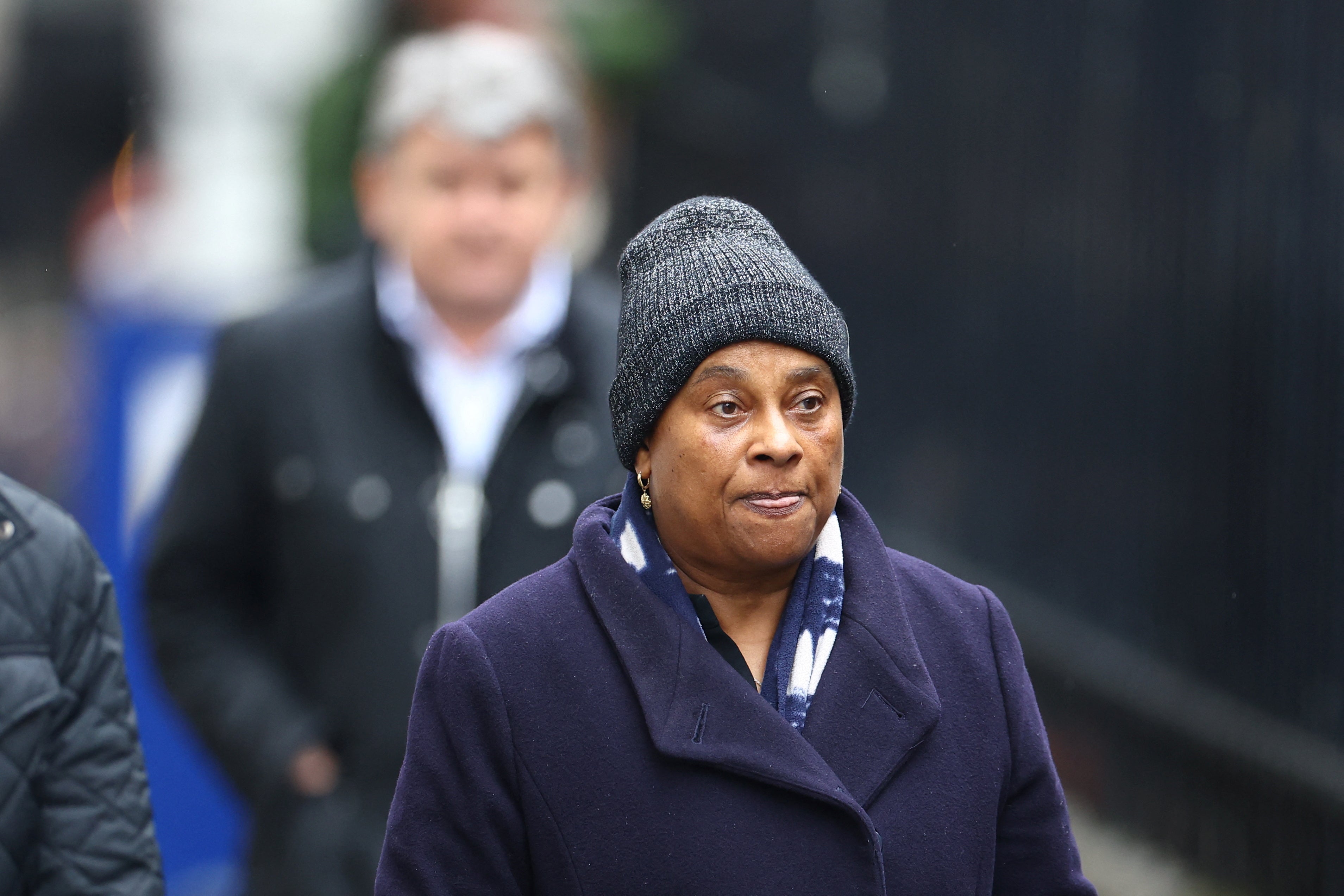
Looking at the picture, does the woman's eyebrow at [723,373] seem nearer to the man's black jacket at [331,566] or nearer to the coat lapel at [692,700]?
the coat lapel at [692,700]

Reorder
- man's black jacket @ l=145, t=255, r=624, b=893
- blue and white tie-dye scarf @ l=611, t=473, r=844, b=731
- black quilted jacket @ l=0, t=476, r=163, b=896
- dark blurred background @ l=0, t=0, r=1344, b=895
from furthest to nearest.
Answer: dark blurred background @ l=0, t=0, r=1344, b=895, man's black jacket @ l=145, t=255, r=624, b=893, black quilted jacket @ l=0, t=476, r=163, b=896, blue and white tie-dye scarf @ l=611, t=473, r=844, b=731

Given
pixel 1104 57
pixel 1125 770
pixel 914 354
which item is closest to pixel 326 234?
pixel 914 354

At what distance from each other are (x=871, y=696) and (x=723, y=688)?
22 centimetres

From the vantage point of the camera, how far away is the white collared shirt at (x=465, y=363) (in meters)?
3.76

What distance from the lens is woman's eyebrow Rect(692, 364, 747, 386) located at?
7.13ft

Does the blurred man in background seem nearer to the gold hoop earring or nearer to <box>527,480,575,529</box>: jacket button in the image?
<box>527,480,575,529</box>: jacket button

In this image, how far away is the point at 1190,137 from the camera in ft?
14.7

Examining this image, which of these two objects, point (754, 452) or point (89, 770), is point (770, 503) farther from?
point (89, 770)

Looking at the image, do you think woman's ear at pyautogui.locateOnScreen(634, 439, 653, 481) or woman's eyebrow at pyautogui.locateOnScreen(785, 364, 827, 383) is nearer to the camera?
woman's eyebrow at pyautogui.locateOnScreen(785, 364, 827, 383)

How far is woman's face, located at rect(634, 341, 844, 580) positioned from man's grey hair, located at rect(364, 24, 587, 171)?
184cm

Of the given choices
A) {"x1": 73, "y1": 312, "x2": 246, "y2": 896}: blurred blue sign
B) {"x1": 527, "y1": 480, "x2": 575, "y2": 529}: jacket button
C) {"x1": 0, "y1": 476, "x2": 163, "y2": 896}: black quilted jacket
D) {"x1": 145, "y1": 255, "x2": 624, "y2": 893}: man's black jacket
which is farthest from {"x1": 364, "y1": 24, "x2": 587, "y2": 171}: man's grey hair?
{"x1": 0, "y1": 476, "x2": 163, "y2": 896}: black quilted jacket

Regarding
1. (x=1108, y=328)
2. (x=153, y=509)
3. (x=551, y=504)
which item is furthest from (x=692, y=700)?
(x=1108, y=328)

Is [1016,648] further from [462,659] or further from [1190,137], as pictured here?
[1190,137]

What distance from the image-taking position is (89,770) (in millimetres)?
2613
